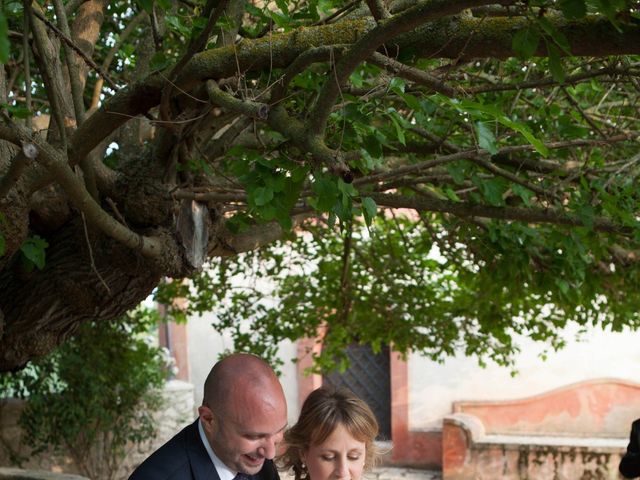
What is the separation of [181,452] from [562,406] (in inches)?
536

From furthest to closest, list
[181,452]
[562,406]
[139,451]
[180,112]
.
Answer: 1. [562,406]
2. [139,451]
3. [180,112]
4. [181,452]

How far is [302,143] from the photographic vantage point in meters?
3.31

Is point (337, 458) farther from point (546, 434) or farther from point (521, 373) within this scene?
point (521, 373)

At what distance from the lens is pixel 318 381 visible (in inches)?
667

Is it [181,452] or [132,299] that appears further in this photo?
[132,299]

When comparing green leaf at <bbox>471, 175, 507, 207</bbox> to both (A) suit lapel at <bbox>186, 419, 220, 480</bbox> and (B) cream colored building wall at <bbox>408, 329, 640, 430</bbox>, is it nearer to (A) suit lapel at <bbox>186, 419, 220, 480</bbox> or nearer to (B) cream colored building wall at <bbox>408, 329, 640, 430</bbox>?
(A) suit lapel at <bbox>186, 419, 220, 480</bbox>

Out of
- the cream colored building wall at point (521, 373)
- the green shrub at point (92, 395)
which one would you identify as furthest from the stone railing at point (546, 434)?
the green shrub at point (92, 395)

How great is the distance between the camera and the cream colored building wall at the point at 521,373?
1552cm

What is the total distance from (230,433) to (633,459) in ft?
9.51

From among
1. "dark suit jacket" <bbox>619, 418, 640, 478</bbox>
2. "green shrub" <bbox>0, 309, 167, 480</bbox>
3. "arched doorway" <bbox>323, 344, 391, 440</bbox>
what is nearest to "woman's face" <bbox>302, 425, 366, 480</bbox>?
"dark suit jacket" <bbox>619, 418, 640, 478</bbox>

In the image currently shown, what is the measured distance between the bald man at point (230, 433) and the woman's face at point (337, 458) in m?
0.38

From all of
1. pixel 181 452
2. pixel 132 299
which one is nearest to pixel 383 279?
pixel 132 299

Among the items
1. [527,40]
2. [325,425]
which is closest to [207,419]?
[325,425]

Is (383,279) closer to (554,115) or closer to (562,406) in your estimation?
(554,115)
